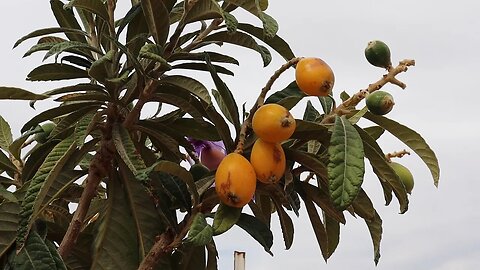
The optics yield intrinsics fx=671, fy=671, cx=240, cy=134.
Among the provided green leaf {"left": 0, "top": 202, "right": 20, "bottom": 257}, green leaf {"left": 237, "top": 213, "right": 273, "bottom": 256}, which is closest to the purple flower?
green leaf {"left": 237, "top": 213, "right": 273, "bottom": 256}

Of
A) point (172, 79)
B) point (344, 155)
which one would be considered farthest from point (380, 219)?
point (172, 79)

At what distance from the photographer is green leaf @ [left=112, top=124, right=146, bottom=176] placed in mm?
1000

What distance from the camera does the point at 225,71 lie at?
1.21 meters

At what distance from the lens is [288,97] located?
1.08 meters

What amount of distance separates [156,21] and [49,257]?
406mm

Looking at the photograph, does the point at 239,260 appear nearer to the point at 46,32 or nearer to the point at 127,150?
the point at 127,150

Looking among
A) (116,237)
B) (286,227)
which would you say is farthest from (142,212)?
(286,227)

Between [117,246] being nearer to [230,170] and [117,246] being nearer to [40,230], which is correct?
[40,230]

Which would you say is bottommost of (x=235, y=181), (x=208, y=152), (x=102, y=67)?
(x=235, y=181)

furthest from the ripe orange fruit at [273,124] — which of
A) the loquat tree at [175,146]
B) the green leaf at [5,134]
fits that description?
the green leaf at [5,134]

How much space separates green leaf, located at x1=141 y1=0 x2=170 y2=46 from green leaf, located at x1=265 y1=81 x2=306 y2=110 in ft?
0.68

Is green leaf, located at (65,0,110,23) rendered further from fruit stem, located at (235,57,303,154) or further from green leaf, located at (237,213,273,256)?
green leaf, located at (237,213,273,256)

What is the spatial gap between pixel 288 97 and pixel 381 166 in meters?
0.18

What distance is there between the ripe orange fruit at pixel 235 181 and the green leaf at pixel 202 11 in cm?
25
